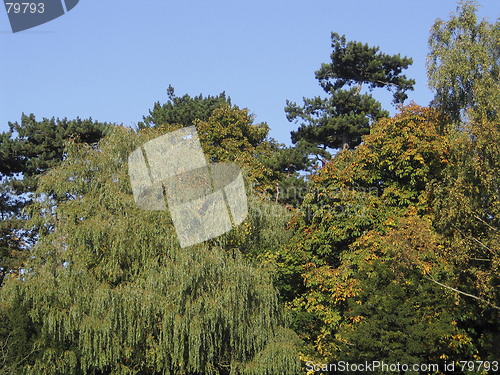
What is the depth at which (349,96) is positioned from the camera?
1340 inches

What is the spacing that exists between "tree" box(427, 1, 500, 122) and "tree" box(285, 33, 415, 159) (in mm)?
12782

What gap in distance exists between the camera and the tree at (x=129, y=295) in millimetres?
16797

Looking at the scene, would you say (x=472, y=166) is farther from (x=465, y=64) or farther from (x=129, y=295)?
(x=129, y=295)

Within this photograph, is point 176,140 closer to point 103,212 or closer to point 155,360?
point 103,212

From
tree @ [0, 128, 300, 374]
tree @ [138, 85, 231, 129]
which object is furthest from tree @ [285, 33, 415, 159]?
tree @ [0, 128, 300, 374]

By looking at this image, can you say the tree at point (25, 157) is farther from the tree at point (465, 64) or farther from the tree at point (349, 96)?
the tree at point (465, 64)

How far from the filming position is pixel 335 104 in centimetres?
3447

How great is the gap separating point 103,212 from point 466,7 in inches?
571

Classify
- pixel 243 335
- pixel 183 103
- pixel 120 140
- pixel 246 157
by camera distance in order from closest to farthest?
pixel 243 335 < pixel 120 140 < pixel 246 157 < pixel 183 103

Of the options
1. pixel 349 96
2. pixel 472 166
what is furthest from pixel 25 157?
pixel 472 166

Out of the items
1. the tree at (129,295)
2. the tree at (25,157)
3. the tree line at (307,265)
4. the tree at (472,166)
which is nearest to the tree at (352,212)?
the tree line at (307,265)

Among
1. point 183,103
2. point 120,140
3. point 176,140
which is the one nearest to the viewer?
point 120,140

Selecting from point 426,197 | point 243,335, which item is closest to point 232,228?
point 243,335

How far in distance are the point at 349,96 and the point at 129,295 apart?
854 inches
